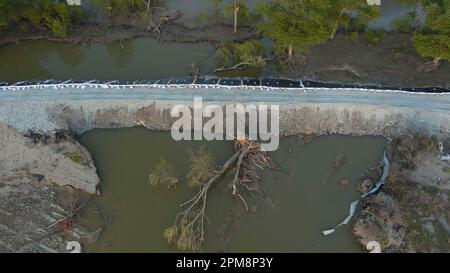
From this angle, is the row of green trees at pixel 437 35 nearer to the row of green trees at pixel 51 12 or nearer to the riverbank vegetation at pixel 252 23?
the riverbank vegetation at pixel 252 23

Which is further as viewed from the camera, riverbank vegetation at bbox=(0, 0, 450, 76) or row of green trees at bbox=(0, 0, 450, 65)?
riverbank vegetation at bbox=(0, 0, 450, 76)

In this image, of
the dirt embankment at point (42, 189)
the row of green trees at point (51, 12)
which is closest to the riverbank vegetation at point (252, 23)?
the row of green trees at point (51, 12)

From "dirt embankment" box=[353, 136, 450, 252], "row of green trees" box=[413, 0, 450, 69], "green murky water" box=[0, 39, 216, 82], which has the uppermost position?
"row of green trees" box=[413, 0, 450, 69]

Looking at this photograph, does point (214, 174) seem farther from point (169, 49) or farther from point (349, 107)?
point (169, 49)

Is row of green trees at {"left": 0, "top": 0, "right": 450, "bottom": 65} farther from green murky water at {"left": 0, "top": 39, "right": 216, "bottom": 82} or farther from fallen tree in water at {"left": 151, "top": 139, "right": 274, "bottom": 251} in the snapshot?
fallen tree in water at {"left": 151, "top": 139, "right": 274, "bottom": 251}

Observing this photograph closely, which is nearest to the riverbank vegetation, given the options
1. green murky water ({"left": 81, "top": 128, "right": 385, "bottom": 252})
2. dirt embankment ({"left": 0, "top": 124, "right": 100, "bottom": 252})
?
green murky water ({"left": 81, "top": 128, "right": 385, "bottom": 252})

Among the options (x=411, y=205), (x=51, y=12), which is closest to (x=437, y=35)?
(x=411, y=205)

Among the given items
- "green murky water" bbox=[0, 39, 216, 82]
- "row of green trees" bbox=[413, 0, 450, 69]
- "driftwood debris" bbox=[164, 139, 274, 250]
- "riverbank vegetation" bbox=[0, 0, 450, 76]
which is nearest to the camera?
"driftwood debris" bbox=[164, 139, 274, 250]
